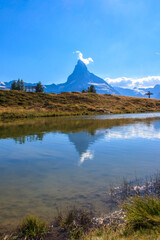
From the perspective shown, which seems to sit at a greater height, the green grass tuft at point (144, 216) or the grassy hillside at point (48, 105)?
the grassy hillside at point (48, 105)

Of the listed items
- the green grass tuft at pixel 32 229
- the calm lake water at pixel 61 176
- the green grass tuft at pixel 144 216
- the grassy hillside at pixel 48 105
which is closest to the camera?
the green grass tuft at pixel 144 216

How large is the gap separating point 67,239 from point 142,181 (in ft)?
16.3

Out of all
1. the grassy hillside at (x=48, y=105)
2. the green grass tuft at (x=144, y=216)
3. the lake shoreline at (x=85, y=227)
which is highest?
the grassy hillside at (x=48, y=105)

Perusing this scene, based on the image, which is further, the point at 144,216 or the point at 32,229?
the point at 32,229

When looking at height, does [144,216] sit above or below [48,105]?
below

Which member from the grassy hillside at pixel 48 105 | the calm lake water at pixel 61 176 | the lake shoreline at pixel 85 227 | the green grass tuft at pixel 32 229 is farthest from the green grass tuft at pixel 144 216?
the grassy hillside at pixel 48 105

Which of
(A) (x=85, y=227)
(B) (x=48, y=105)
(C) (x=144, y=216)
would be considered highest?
(B) (x=48, y=105)

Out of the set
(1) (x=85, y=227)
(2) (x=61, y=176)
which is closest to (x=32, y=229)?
(1) (x=85, y=227)

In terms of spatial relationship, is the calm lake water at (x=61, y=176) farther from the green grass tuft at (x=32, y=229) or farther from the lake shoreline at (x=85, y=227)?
the green grass tuft at (x=32, y=229)

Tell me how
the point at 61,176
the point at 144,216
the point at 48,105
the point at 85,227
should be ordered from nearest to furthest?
the point at 144,216 < the point at 85,227 < the point at 61,176 < the point at 48,105

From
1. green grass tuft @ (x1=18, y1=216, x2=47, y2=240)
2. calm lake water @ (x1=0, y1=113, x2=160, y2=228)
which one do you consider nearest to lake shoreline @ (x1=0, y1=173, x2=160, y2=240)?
green grass tuft @ (x1=18, y1=216, x2=47, y2=240)

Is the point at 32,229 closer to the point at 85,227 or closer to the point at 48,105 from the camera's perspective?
the point at 85,227

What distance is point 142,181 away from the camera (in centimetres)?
868

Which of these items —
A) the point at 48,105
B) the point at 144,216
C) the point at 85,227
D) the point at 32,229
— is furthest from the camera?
the point at 48,105
